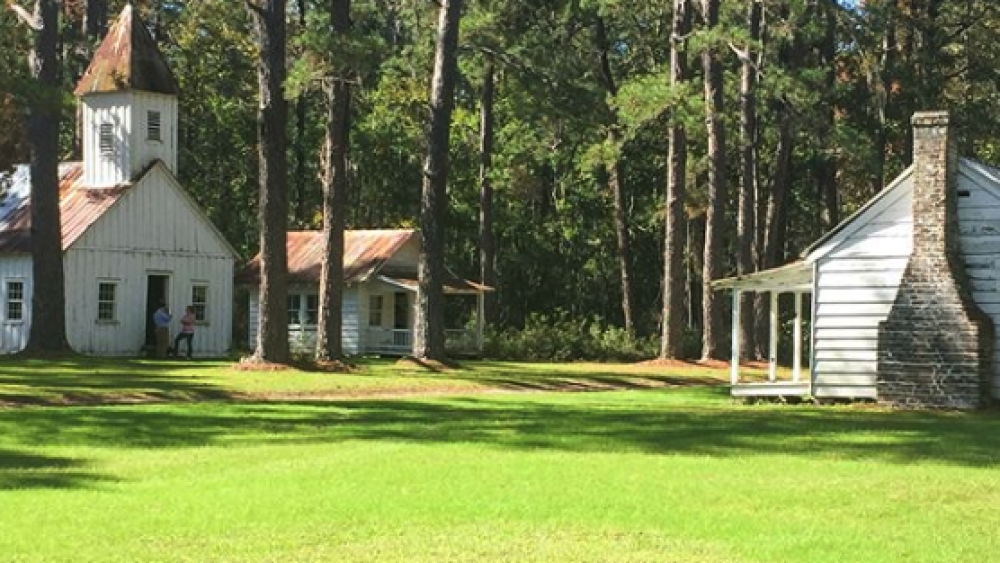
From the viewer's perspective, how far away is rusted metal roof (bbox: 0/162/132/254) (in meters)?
36.7

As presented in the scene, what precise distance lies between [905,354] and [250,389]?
1121 centimetres

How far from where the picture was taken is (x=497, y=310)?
52.8 m

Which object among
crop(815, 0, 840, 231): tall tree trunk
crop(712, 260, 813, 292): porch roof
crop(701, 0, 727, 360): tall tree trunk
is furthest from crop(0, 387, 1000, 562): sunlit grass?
crop(815, 0, 840, 231): tall tree trunk

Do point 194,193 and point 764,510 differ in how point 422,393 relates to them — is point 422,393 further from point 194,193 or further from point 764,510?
point 194,193

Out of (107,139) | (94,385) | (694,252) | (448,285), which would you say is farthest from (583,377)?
(694,252)

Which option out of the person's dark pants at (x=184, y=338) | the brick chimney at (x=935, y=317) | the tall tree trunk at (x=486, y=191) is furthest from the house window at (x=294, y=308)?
the brick chimney at (x=935, y=317)

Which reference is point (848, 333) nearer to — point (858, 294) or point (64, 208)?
point (858, 294)

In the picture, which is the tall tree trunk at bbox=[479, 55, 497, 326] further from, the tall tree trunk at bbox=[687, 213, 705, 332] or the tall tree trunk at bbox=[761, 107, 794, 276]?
the tall tree trunk at bbox=[687, 213, 705, 332]

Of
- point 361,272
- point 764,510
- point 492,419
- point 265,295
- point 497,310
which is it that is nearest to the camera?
point 764,510

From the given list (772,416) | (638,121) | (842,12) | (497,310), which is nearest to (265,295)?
(638,121)

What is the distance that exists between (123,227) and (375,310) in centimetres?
971

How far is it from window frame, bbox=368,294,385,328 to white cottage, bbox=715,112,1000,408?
21488 millimetres

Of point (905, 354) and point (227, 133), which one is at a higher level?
point (227, 133)

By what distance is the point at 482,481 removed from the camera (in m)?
12.2
